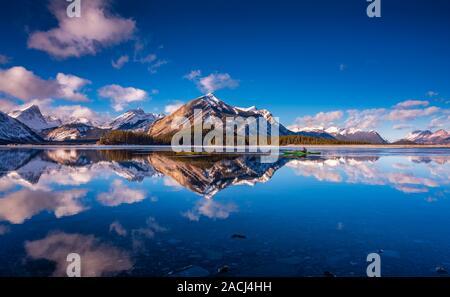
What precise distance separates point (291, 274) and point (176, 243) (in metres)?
5.05

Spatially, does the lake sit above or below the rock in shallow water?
above

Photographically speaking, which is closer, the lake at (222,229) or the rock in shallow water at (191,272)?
the rock in shallow water at (191,272)

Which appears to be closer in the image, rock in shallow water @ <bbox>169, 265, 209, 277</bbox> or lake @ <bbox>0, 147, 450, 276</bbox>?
rock in shallow water @ <bbox>169, 265, 209, 277</bbox>

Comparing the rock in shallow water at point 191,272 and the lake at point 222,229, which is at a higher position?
the lake at point 222,229

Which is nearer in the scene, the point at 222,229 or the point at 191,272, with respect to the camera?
the point at 191,272

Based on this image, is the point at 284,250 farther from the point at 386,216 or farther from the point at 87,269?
Answer: the point at 386,216

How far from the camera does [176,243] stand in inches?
502

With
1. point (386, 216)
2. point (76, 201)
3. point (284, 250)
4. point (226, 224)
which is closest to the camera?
point (284, 250)

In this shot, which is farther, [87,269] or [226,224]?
[226,224]

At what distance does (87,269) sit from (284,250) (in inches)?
278

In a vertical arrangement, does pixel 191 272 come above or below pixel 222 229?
below

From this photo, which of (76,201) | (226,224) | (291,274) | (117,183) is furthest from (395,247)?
(117,183)
